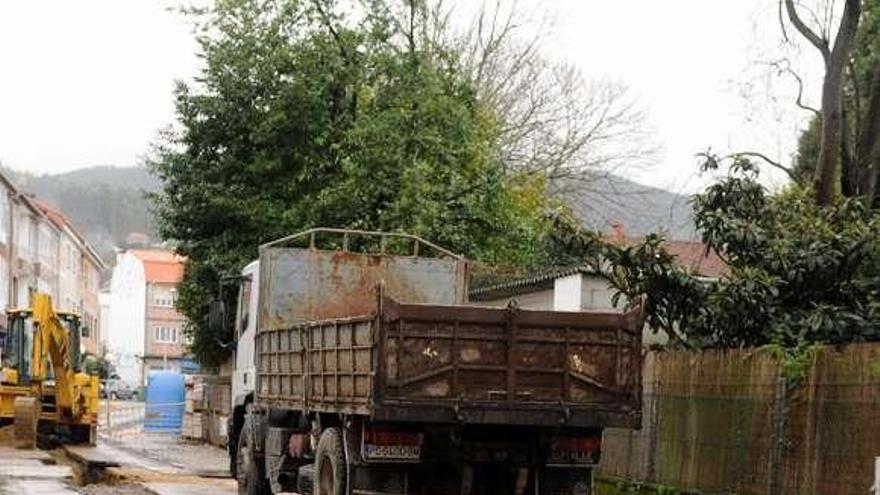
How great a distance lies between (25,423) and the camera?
30312 millimetres

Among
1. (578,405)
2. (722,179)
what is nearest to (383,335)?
(578,405)

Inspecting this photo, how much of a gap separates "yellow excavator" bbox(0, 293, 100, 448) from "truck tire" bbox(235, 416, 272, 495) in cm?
1362

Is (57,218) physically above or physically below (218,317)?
above

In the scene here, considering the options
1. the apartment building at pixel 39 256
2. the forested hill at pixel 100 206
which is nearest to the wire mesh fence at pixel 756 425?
the apartment building at pixel 39 256

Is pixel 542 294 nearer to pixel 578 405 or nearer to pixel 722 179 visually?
pixel 722 179

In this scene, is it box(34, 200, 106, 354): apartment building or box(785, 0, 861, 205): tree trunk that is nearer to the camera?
box(785, 0, 861, 205): tree trunk

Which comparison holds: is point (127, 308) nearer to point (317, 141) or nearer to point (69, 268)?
point (69, 268)

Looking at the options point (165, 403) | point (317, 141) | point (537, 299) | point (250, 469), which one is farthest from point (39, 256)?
point (250, 469)

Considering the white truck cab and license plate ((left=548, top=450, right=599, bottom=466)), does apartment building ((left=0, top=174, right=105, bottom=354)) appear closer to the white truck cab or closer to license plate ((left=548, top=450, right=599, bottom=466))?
the white truck cab

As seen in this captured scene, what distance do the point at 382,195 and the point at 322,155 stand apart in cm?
198

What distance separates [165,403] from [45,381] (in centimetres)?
1295

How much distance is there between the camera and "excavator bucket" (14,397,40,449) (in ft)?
99.2

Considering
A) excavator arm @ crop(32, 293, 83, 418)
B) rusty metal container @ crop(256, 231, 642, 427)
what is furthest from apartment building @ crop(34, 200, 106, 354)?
rusty metal container @ crop(256, 231, 642, 427)

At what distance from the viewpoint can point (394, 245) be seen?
2595 cm
